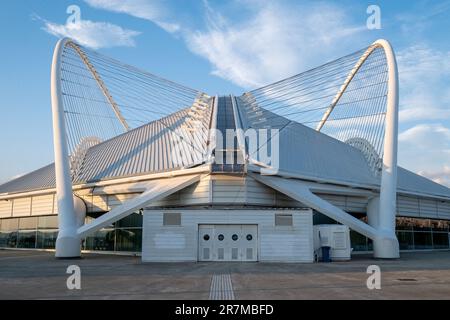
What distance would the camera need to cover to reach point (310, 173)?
38375 mm

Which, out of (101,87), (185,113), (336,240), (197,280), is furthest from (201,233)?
(101,87)

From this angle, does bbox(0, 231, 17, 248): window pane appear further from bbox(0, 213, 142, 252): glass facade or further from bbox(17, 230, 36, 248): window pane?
bbox(17, 230, 36, 248): window pane

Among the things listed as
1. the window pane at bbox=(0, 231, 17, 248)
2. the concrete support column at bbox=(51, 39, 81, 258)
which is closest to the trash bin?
the concrete support column at bbox=(51, 39, 81, 258)

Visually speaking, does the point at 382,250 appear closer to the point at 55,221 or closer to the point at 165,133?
the point at 165,133

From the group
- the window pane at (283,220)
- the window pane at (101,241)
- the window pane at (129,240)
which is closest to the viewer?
the window pane at (283,220)

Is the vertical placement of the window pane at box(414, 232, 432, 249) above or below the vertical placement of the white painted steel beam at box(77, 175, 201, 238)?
below

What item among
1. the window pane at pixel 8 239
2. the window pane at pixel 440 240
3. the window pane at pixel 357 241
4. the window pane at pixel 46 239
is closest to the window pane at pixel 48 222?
the window pane at pixel 46 239

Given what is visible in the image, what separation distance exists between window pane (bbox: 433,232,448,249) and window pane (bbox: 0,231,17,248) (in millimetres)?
49525

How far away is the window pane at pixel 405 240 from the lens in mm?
49875

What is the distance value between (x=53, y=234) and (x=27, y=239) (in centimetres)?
485

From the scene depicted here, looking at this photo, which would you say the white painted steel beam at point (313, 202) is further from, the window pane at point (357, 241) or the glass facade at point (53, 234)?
the glass facade at point (53, 234)

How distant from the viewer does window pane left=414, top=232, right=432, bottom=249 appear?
170ft

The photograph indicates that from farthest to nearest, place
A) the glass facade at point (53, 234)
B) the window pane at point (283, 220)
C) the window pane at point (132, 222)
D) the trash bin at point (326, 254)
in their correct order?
the glass facade at point (53, 234) → the window pane at point (132, 222) → the trash bin at point (326, 254) → the window pane at point (283, 220)
